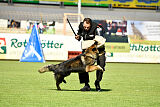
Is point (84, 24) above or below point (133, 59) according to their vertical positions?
above

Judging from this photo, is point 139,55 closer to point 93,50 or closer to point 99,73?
point 99,73

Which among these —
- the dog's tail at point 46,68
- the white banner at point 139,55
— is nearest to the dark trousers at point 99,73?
the dog's tail at point 46,68

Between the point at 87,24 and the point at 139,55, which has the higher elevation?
the point at 87,24

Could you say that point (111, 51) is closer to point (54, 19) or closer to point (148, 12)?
point (54, 19)

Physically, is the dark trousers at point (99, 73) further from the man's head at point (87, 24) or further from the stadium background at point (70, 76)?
the man's head at point (87, 24)

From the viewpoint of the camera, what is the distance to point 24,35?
21828mm

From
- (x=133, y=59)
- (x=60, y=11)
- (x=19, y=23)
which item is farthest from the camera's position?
(x=60, y=11)

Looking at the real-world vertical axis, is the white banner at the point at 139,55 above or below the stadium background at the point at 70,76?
below

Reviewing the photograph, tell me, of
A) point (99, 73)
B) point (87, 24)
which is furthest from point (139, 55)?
point (87, 24)

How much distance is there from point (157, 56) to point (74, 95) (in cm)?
1703

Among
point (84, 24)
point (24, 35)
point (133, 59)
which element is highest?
point (84, 24)

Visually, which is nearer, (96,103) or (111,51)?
(96,103)

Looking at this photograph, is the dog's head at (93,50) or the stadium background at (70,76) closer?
the stadium background at (70,76)

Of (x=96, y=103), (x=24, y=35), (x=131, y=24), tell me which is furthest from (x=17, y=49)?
(x=96, y=103)
